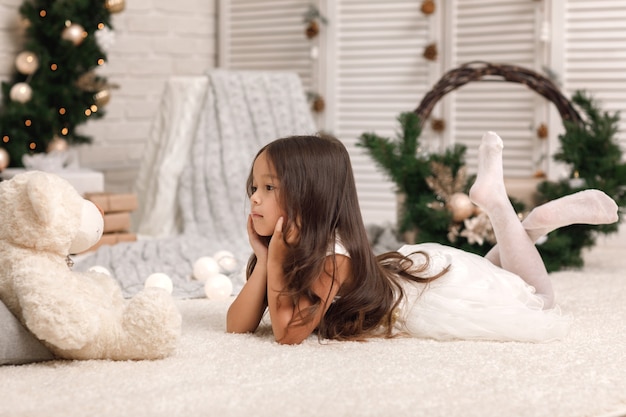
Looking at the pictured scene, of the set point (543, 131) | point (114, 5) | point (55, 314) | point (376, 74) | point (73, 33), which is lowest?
point (55, 314)

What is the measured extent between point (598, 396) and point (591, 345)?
1.26ft

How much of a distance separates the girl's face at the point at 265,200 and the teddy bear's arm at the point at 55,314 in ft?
1.21

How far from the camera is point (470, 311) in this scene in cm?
180

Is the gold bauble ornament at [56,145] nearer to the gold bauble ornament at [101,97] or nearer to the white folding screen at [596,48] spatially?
the gold bauble ornament at [101,97]

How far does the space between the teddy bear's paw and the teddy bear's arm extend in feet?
0.24

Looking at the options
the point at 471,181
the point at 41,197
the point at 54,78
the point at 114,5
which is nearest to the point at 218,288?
the point at 41,197

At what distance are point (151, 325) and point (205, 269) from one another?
88cm

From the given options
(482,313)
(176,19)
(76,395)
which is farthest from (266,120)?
(76,395)

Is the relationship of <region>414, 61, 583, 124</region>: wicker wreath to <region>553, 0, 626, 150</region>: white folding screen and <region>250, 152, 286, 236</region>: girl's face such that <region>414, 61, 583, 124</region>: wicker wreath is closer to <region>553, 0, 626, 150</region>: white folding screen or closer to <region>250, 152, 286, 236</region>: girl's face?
<region>553, 0, 626, 150</region>: white folding screen

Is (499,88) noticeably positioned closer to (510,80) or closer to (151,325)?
(510,80)

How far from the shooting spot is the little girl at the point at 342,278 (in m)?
1.71

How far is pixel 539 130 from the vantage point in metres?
3.62

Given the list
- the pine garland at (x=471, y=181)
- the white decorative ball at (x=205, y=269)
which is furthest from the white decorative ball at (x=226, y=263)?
the pine garland at (x=471, y=181)

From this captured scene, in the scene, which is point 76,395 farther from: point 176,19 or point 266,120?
point 176,19
